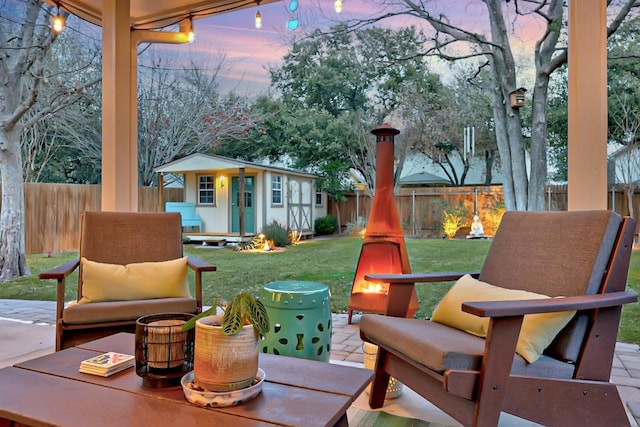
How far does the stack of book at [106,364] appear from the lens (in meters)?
1.40

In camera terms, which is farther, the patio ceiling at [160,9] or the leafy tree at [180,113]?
the leafy tree at [180,113]

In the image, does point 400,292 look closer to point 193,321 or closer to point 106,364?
point 193,321

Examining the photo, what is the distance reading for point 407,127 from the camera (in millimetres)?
7352

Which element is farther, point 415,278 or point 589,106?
point 589,106

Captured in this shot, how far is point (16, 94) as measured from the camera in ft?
17.2

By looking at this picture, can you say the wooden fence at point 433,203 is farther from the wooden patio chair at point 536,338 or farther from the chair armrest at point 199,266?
the chair armrest at point 199,266

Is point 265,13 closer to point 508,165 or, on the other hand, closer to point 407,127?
point 407,127

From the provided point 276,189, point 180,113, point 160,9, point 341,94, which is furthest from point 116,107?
point 276,189

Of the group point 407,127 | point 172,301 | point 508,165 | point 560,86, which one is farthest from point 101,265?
point 407,127

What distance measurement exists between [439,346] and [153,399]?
0.91m

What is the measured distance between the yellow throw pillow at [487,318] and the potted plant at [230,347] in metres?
0.95

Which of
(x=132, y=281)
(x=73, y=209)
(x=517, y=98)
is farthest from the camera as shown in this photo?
(x=73, y=209)

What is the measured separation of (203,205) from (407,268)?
7.31 meters

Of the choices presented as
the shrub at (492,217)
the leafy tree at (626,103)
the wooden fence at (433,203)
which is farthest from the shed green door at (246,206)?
the leafy tree at (626,103)
